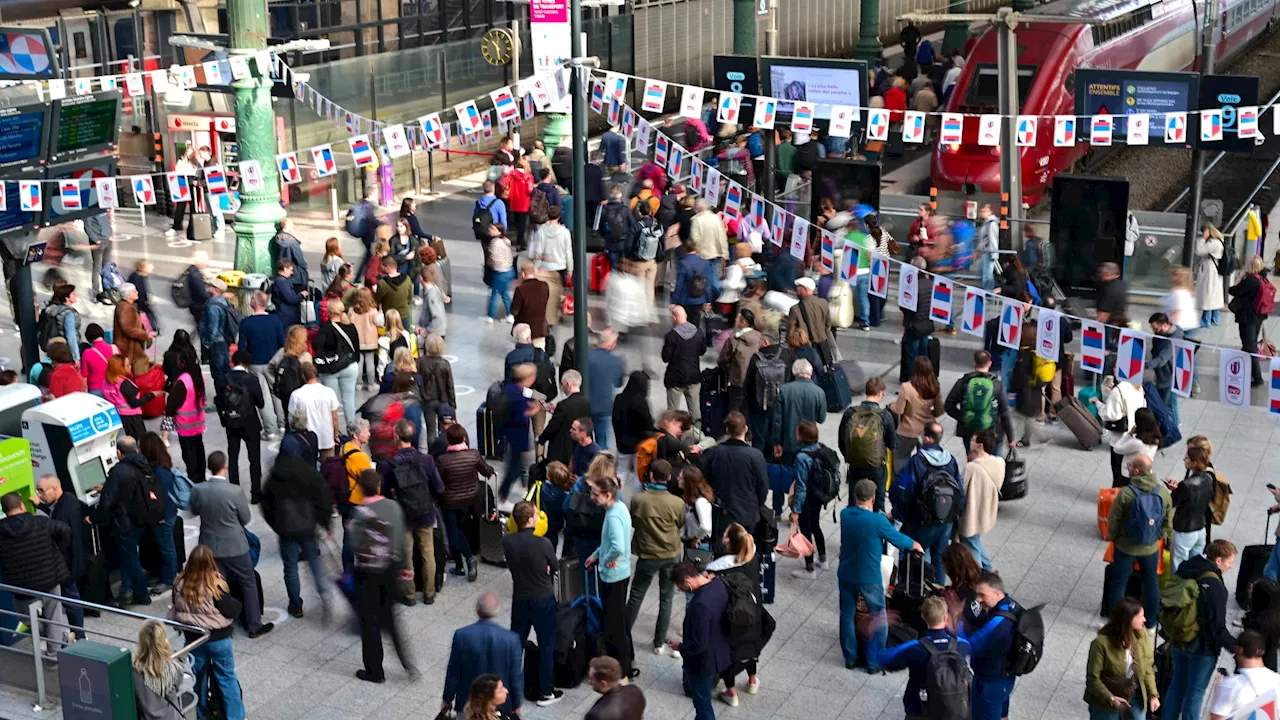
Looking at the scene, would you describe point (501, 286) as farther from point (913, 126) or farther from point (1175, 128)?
point (1175, 128)

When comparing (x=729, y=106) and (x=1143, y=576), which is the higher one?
(x=729, y=106)

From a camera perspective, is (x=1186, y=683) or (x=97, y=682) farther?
(x=1186, y=683)

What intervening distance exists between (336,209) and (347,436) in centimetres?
1471

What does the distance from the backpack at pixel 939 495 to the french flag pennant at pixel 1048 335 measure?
3924 mm

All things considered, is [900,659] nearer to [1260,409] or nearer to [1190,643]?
[1190,643]

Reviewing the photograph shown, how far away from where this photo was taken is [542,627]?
1109 cm

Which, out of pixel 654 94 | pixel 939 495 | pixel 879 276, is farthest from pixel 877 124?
pixel 939 495

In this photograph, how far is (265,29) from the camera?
20.7 metres

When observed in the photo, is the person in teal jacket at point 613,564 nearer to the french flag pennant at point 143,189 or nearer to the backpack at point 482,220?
the french flag pennant at point 143,189

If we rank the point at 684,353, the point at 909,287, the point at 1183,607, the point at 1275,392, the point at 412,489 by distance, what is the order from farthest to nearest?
the point at 909,287
the point at 684,353
the point at 1275,392
the point at 412,489
the point at 1183,607

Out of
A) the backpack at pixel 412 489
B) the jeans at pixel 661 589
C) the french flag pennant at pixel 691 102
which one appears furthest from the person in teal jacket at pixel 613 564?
the french flag pennant at pixel 691 102

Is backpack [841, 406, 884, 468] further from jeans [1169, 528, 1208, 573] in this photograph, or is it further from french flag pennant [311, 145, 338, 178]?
french flag pennant [311, 145, 338, 178]

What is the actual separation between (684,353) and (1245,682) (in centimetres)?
751

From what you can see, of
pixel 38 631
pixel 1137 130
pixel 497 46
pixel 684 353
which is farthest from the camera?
pixel 497 46
